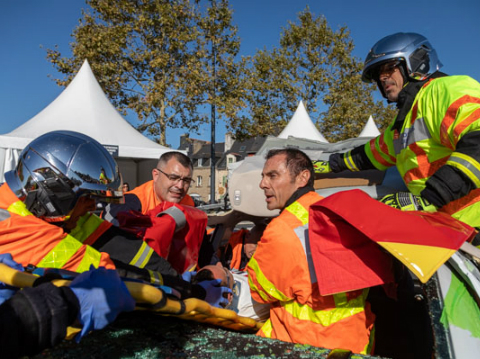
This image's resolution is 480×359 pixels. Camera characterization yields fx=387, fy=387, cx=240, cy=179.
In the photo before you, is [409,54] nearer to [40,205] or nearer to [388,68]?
[388,68]

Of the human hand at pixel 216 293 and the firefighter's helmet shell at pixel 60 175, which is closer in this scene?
the firefighter's helmet shell at pixel 60 175

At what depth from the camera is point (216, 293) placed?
6.72 feet

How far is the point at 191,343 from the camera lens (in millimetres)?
1231

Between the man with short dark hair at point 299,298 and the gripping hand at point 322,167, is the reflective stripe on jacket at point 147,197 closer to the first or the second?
the gripping hand at point 322,167

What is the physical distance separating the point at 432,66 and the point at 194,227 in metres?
1.94

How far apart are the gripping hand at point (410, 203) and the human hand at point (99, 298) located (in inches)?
55.6

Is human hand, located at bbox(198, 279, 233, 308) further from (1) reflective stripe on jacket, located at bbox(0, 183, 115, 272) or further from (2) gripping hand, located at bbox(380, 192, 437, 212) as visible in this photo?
(2) gripping hand, located at bbox(380, 192, 437, 212)

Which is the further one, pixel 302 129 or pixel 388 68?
pixel 302 129

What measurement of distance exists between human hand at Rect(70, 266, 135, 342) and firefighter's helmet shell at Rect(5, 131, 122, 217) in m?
0.79

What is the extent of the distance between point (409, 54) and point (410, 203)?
3.44 ft

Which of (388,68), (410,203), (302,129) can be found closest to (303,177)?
(410,203)

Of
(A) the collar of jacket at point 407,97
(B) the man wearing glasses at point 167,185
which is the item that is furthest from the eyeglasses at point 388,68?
(B) the man wearing glasses at point 167,185

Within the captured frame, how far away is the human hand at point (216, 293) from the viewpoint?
2.01 m

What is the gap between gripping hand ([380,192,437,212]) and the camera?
1955 mm
